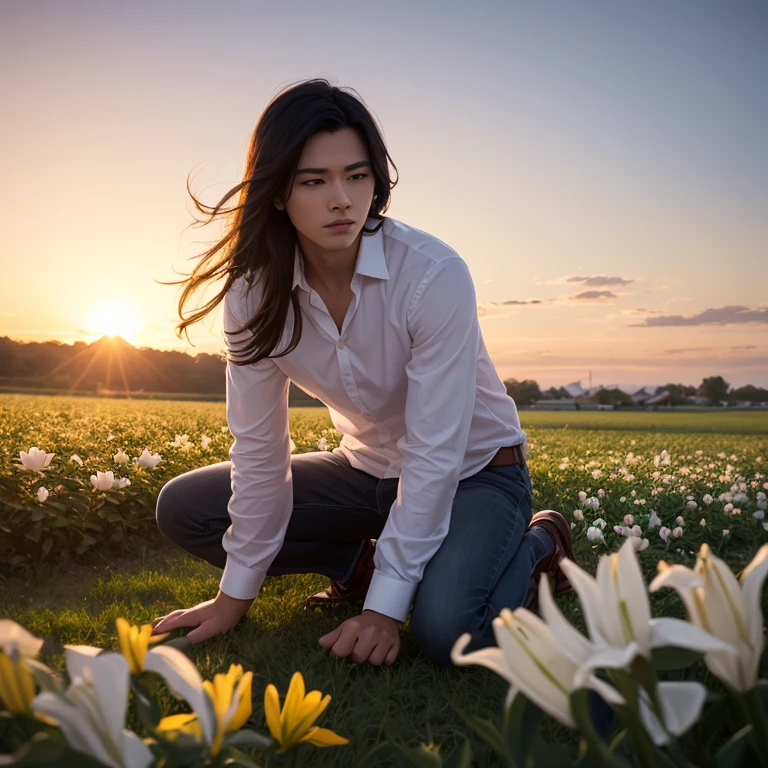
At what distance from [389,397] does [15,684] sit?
85.7 inches

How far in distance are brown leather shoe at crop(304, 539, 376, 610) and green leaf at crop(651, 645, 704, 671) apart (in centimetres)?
250

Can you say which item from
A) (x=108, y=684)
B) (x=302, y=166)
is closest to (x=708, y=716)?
(x=108, y=684)

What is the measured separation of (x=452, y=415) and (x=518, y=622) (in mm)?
1762

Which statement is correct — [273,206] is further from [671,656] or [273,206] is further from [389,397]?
[671,656]

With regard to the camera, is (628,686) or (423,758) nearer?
(628,686)

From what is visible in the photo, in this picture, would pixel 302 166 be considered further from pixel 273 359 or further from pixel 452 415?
pixel 452 415

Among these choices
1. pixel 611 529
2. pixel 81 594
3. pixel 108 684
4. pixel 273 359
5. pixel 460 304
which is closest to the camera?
pixel 108 684

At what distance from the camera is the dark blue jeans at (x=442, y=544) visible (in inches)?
102

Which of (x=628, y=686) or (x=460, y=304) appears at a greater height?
(x=460, y=304)

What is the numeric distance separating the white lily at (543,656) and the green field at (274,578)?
487 mm

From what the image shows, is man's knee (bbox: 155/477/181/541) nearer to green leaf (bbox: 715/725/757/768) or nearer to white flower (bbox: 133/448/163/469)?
white flower (bbox: 133/448/163/469)

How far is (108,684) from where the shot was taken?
83 cm

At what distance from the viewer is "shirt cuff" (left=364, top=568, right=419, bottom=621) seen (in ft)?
8.06

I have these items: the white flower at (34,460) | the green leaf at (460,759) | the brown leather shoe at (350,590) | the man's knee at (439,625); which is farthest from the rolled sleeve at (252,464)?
the green leaf at (460,759)
